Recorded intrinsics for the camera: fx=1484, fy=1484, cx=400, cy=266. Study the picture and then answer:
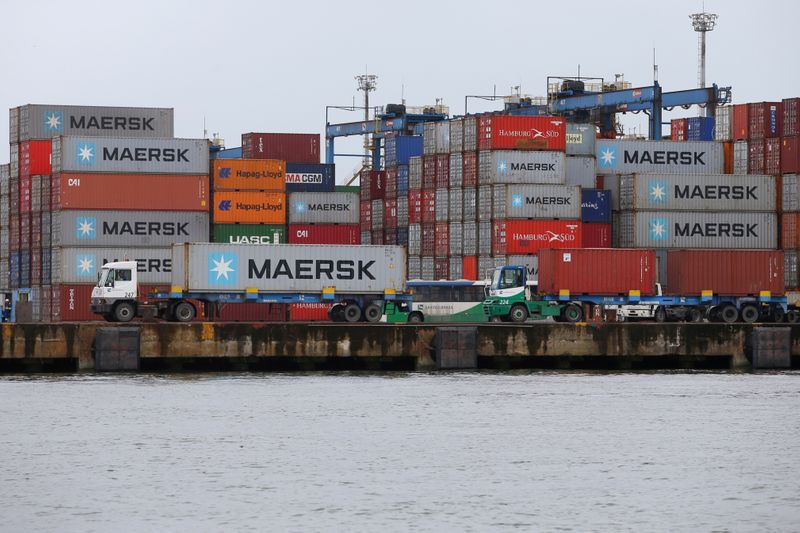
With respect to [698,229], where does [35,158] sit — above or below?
above

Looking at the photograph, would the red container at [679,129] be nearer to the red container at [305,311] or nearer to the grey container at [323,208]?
the grey container at [323,208]

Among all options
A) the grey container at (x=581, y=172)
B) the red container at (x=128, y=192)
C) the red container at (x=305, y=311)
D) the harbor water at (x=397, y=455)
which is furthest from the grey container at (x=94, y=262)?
the grey container at (x=581, y=172)

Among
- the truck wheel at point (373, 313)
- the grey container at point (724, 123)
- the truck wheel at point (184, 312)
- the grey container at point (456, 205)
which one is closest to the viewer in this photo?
the truck wheel at point (184, 312)

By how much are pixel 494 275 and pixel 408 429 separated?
90.6ft

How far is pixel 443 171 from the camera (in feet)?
258

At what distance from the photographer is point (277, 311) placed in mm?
74000

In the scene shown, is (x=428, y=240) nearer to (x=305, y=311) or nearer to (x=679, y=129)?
(x=305, y=311)

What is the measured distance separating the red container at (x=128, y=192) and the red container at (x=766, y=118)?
2859 cm

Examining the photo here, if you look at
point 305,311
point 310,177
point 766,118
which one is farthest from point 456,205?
point 310,177

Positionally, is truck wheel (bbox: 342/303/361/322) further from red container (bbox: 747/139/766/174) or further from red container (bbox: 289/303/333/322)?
red container (bbox: 747/139/766/174)

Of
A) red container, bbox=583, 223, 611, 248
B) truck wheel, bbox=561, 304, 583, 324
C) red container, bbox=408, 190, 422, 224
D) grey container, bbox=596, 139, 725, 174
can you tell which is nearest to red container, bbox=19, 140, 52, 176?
red container, bbox=408, 190, 422, 224

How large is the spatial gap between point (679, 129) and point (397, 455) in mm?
65267

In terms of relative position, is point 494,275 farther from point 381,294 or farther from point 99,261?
point 99,261

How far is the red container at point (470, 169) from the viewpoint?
250ft
